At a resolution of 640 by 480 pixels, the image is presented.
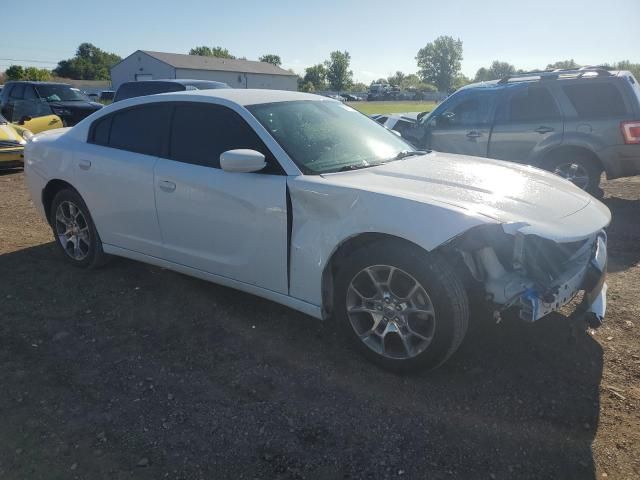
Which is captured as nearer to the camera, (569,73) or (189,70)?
(569,73)

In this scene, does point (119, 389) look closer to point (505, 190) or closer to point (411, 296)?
point (411, 296)

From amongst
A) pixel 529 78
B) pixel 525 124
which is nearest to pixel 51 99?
pixel 529 78

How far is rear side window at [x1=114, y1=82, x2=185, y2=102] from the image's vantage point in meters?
11.4

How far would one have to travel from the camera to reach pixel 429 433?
2578mm

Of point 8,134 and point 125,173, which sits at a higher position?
point 125,173

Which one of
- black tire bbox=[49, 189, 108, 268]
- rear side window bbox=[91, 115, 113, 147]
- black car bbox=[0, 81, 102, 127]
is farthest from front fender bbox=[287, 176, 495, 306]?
black car bbox=[0, 81, 102, 127]

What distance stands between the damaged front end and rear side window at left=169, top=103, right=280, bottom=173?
1.50 meters

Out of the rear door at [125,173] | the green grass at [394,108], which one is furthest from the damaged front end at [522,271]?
the green grass at [394,108]

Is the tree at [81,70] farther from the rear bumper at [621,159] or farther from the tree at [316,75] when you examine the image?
the rear bumper at [621,159]

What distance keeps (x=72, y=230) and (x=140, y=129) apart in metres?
1.37

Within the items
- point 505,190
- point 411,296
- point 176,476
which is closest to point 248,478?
point 176,476

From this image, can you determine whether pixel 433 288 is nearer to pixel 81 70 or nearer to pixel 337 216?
pixel 337 216

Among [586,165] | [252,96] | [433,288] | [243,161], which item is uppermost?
[252,96]

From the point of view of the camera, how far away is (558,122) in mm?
6730
